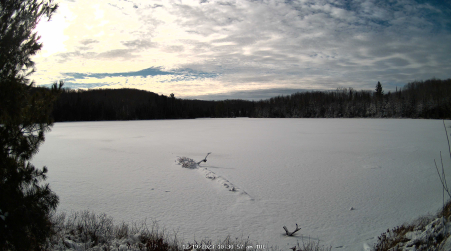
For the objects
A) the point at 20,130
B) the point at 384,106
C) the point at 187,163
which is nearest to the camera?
the point at 20,130

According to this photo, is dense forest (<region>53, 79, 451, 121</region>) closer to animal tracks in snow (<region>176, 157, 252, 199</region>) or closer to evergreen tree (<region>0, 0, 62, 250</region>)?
animal tracks in snow (<region>176, 157, 252, 199</region>)

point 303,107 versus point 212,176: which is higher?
point 303,107

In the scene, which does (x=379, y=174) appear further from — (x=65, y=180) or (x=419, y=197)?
(x=65, y=180)

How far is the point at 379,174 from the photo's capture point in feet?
32.1

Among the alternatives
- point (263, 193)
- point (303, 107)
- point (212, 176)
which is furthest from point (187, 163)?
point (303, 107)

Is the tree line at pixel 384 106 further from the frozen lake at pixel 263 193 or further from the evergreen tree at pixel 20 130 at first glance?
the evergreen tree at pixel 20 130

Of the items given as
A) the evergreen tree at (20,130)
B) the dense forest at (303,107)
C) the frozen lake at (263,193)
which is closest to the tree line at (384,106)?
the dense forest at (303,107)

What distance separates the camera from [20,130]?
3264 millimetres

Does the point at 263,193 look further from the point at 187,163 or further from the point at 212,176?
the point at 187,163

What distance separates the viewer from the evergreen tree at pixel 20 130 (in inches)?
114

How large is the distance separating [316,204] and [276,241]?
249 centimetres

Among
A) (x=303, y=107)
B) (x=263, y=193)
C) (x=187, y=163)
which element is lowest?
(x=263, y=193)

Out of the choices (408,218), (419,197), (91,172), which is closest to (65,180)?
(91,172)

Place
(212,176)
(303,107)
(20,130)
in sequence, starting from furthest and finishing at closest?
(303,107) < (212,176) < (20,130)
